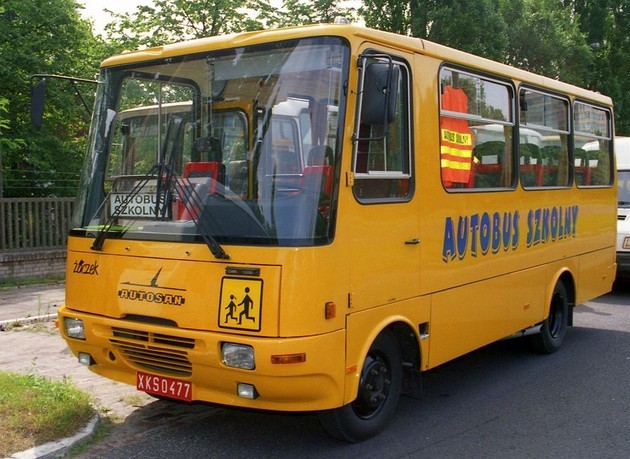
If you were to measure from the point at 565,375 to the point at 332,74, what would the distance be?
4116 mm

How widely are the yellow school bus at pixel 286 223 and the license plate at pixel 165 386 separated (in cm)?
2

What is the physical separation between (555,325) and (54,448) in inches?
216

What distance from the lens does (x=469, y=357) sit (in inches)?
293

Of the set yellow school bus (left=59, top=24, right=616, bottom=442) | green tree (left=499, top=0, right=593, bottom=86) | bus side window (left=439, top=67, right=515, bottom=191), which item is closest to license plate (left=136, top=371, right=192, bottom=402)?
yellow school bus (left=59, top=24, right=616, bottom=442)

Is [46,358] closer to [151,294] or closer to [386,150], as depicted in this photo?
[151,294]

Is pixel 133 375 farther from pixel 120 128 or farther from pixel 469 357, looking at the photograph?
pixel 469 357

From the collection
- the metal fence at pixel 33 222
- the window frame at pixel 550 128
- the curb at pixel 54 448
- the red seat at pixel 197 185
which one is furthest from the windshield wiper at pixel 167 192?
the metal fence at pixel 33 222

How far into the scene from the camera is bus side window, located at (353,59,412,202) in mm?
4309

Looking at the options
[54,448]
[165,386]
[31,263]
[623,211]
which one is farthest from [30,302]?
[623,211]

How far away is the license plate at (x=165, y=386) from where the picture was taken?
4.44 metres

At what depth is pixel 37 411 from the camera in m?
4.90

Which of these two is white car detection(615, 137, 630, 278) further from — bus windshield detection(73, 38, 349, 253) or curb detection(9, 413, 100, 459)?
curb detection(9, 413, 100, 459)

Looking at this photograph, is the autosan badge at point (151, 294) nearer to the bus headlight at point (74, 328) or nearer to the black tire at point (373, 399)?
the bus headlight at point (74, 328)

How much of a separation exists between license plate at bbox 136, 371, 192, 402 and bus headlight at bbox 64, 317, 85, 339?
21.5 inches
